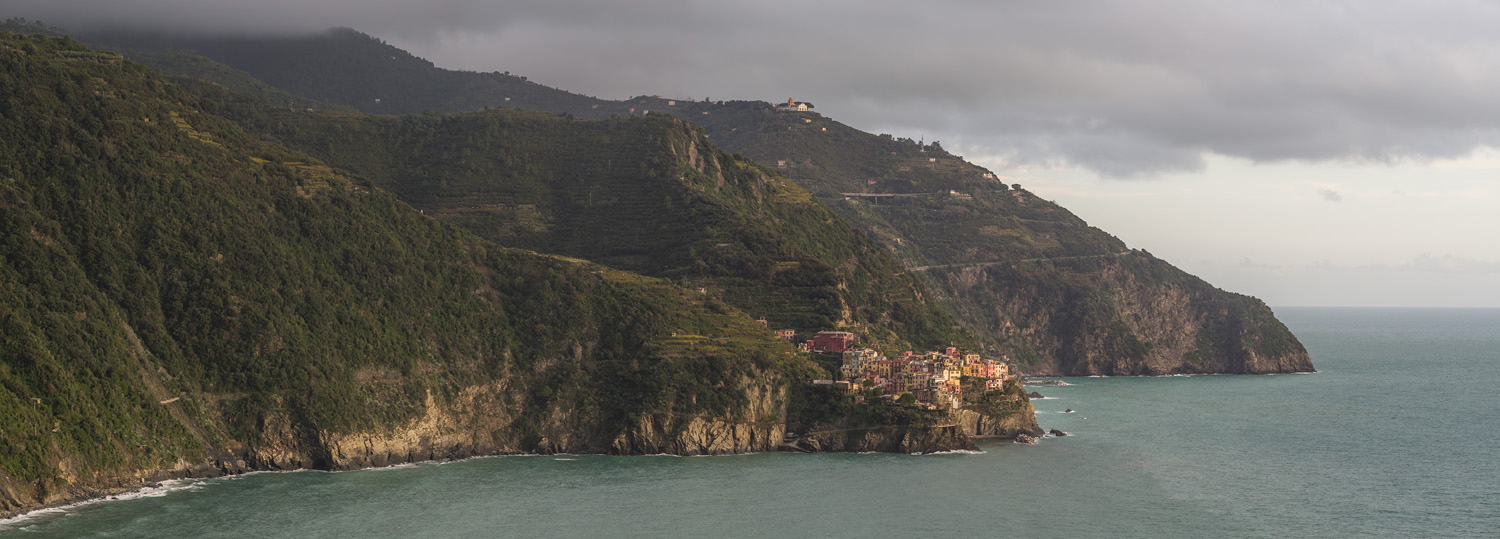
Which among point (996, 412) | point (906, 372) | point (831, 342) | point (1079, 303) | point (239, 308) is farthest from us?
point (1079, 303)

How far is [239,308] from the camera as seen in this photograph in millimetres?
82062

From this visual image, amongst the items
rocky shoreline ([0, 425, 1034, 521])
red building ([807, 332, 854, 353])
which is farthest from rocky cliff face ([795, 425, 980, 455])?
red building ([807, 332, 854, 353])

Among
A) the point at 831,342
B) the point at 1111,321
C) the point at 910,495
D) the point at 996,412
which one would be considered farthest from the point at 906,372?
the point at 1111,321

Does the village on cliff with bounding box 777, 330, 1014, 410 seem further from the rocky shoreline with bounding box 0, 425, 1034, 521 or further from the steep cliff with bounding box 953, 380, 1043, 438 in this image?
the rocky shoreline with bounding box 0, 425, 1034, 521

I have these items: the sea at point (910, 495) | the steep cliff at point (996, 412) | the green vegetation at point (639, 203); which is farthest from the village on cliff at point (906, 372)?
the sea at point (910, 495)

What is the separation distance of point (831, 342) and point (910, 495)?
2520 centimetres

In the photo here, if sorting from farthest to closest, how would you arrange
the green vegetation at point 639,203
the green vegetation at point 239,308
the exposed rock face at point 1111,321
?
the exposed rock face at point 1111,321 → the green vegetation at point 639,203 → the green vegetation at point 239,308

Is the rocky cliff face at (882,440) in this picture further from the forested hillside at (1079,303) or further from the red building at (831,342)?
the forested hillside at (1079,303)

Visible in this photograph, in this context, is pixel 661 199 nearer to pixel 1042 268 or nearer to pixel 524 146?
pixel 524 146

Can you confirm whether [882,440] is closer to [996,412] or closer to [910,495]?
[996,412]

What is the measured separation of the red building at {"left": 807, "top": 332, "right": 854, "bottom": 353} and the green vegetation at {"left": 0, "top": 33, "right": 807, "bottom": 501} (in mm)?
4445

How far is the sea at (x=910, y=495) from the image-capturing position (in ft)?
221

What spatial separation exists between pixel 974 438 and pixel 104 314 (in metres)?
58.7

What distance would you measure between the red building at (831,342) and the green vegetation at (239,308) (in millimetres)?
4445
